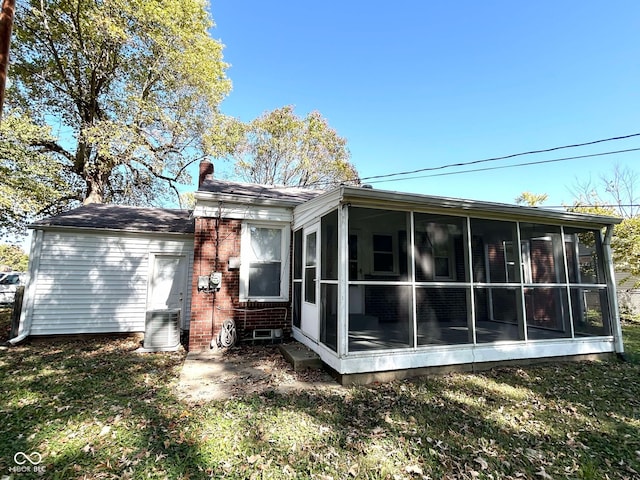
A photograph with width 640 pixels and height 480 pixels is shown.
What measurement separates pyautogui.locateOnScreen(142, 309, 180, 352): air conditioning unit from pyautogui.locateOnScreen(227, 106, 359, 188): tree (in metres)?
16.5

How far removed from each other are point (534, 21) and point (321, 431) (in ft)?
39.4

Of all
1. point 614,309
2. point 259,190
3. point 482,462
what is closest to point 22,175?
point 259,190

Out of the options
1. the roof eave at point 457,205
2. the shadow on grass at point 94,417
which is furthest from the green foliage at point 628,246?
the shadow on grass at point 94,417

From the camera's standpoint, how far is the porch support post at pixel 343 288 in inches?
182

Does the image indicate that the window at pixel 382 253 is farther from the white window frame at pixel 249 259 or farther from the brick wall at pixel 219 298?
the brick wall at pixel 219 298

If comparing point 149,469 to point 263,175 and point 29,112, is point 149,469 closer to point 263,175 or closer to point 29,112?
point 29,112

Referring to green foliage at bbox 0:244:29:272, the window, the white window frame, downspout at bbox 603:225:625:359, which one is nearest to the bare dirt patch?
the white window frame

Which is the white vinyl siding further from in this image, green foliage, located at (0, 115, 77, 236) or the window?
green foliage, located at (0, 115, 77, 236)

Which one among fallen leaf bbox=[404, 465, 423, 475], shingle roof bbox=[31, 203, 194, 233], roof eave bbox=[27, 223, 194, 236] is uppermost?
shingle roof bbox=[31, 203, 194, 233]

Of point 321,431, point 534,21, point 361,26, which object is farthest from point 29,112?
point 534,21

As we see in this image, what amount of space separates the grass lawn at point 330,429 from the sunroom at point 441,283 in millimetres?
754

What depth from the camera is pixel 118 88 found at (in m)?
15.0

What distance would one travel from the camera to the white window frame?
270 inches

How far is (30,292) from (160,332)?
11.4ft
